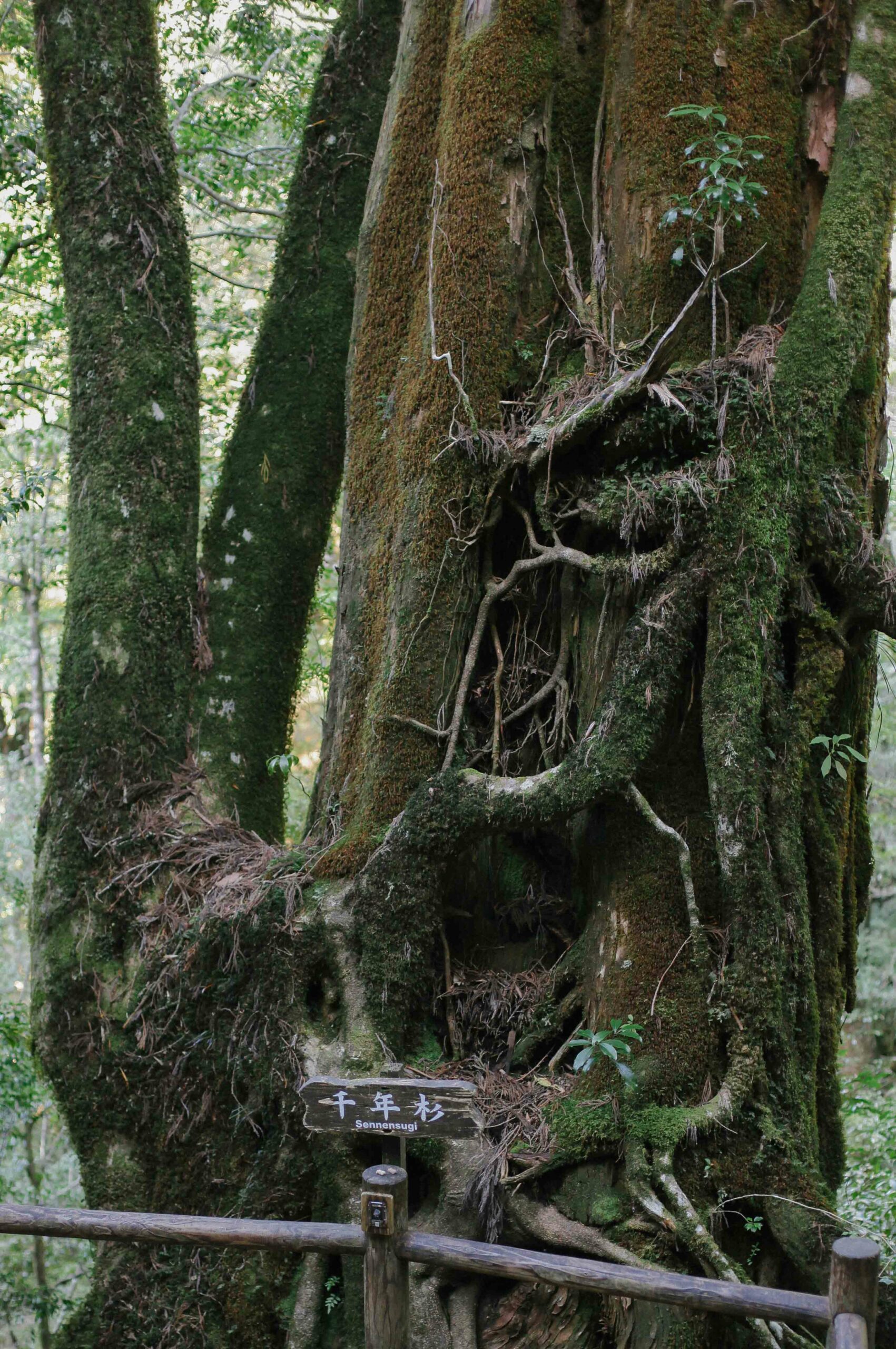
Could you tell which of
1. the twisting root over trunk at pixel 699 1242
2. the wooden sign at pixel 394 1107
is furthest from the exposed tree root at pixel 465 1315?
the wooden sign at pixel 394 1107

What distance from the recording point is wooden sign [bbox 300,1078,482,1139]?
10.7 feet

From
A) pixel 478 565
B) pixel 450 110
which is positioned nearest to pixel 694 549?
pixel 478 565

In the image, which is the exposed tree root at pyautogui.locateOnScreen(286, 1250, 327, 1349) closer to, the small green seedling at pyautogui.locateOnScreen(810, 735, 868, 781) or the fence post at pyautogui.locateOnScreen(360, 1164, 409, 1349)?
the fence post at pyautogui.locateOnScreen(360, 1164, 409, 1349)

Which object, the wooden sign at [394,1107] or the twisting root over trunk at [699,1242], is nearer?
the wooden sign at [394,1107]

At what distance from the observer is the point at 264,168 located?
9461 mm

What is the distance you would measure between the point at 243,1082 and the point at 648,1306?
1.72 metres

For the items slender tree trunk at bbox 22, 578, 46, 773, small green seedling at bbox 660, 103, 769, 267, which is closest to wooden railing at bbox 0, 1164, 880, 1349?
small green seedling at bbox 660, 103, 769, 267

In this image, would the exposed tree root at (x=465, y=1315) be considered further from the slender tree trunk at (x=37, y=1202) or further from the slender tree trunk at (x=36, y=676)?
the slender tree trunk at (x=36, y=676)

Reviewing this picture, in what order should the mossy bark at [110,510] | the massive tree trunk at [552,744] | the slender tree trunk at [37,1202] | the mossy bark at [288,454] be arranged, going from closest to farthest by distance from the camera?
the massive tree trunk at [552,744], the mossy bark at [110,510], the mossy bark at [288,454], the slender tree trunk at [37,1202]

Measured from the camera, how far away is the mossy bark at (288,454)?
590cm

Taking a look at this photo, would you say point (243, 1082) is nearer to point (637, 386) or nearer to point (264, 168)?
point (637, 386)

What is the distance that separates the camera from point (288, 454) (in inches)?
245

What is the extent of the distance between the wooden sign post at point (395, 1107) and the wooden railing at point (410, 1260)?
13 centimetres

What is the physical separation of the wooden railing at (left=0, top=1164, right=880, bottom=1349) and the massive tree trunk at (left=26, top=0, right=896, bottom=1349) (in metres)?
0.54
